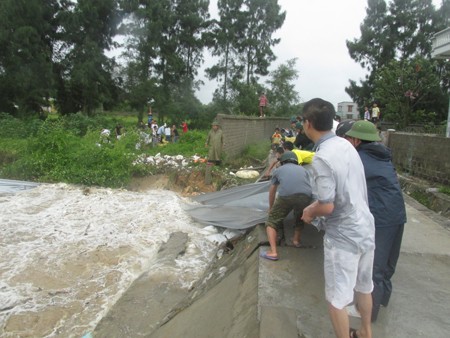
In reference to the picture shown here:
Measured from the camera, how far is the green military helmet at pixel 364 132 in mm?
3053

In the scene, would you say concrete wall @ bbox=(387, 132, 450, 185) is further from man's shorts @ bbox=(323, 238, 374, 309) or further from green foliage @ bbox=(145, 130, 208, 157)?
man's shorts @ bbox=(323, 238, 374, 309)

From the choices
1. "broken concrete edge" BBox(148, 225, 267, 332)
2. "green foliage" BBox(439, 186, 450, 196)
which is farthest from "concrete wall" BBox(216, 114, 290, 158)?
"broken concrete edge" BBox(148, 225, 267, 332)

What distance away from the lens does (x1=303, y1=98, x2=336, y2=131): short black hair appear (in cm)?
243

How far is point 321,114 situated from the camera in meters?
2.44

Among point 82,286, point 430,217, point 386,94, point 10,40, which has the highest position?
point 10,40

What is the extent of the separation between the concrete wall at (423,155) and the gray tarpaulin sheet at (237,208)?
4.46 m

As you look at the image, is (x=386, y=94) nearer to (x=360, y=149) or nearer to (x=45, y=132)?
(x=45, y=132)

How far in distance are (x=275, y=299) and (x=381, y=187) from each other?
1352 millimetres

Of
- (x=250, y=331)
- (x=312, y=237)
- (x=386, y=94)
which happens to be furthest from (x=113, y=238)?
(x=386, y=94)

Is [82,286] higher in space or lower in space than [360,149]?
lower

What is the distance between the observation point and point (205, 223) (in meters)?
7.32

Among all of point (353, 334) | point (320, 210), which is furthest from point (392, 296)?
point (320, 210)

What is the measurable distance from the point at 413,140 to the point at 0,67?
27.1 m

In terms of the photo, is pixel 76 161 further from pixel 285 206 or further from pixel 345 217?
pixel 345 217
